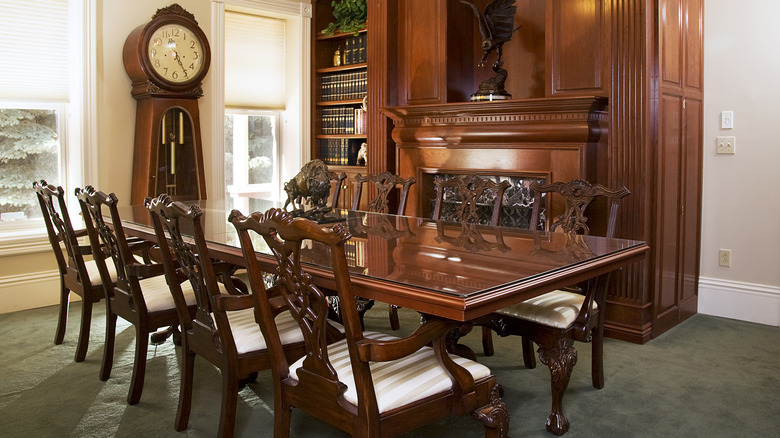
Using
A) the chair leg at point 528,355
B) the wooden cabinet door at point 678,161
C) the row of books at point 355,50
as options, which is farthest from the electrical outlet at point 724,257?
the row of books at point 355,50

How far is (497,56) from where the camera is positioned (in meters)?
Answer: 4.45

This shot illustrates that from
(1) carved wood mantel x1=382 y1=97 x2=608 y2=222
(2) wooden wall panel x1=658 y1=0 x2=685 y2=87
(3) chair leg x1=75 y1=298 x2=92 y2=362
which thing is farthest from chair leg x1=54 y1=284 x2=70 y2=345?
(2) wooden wall panel x1=658 y1=0 x2=685 y2=87

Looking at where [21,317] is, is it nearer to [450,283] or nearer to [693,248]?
[450,283]

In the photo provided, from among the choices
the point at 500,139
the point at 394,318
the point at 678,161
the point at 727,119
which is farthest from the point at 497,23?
the point at 394,318

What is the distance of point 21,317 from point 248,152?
90.9 inches

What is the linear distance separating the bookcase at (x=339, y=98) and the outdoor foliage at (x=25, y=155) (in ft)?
7.16

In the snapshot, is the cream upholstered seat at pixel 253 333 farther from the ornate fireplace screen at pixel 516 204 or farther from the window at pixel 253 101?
the window at pixel 253 101

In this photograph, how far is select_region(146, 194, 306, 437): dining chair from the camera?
6.88 feet

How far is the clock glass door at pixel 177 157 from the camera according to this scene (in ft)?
15.1

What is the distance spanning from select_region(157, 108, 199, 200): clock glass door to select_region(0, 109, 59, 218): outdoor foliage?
71cm

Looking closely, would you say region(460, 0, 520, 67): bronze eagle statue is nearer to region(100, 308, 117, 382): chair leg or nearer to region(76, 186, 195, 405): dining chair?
region(76, 186, 195, 405): dining chair

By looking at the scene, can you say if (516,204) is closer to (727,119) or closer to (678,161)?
(678,161)

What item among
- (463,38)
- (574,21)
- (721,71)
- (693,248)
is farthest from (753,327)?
(463,38)

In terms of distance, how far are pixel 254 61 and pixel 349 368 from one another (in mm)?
4332
